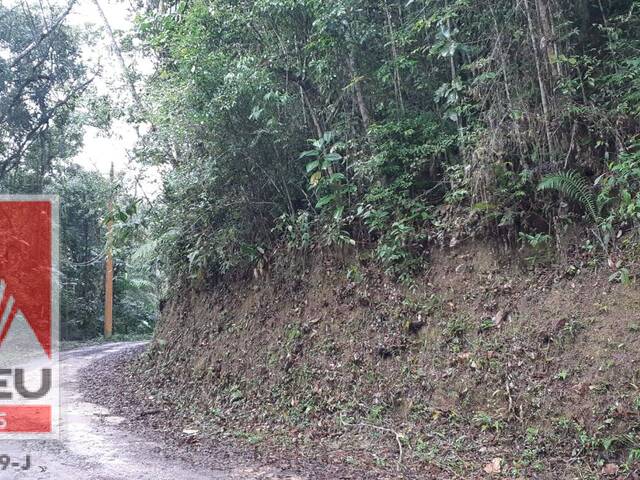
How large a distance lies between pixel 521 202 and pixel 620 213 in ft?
3.88

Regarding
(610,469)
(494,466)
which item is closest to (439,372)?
(494,466)

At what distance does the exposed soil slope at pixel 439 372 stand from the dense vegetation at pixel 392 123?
708mm

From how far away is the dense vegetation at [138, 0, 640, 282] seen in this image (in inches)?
243

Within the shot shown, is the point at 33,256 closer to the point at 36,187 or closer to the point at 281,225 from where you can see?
the point at 36,187

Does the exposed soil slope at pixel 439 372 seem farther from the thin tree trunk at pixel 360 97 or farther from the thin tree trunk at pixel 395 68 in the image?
the thin tree trunk at pixel 395 68

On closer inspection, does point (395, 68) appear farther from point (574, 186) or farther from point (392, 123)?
point (574, 186)

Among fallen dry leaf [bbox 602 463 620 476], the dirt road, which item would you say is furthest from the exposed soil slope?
the dirt road

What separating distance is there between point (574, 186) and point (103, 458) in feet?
21.2

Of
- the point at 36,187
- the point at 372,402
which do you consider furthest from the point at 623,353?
the point at 36,187

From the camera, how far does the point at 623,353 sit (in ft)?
15.6

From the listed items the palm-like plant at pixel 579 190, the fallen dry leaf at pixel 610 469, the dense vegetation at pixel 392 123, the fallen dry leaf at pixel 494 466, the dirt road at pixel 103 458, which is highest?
the dense vegetation at pixel 392 123
